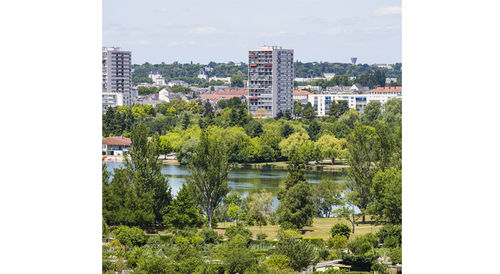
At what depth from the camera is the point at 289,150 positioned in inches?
631

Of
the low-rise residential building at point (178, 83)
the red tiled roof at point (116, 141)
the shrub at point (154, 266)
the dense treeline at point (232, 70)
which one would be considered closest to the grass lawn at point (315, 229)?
the shrub at point (154, 266)

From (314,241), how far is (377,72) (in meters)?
20.9

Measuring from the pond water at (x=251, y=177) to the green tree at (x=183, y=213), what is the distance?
2667 millimetres

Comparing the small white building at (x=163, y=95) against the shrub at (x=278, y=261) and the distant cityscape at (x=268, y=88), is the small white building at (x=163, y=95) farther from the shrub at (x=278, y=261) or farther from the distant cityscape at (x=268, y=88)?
the shrub at (x=278, y=261)

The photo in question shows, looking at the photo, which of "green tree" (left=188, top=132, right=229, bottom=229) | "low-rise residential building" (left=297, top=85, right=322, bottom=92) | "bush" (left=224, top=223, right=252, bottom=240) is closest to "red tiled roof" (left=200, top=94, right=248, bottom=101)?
"low-rise residential building" (left=297, top=85, right=322, bottom=92)

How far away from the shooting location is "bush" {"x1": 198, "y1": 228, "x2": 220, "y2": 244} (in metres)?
7.70

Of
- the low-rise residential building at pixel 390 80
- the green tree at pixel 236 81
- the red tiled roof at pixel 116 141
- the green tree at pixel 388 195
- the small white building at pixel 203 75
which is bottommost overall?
the green tree at pixel 388 195

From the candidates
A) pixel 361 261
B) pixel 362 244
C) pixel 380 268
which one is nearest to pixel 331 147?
pixel 362 244

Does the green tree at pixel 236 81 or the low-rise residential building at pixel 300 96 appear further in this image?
the green tree at pixel 236 81

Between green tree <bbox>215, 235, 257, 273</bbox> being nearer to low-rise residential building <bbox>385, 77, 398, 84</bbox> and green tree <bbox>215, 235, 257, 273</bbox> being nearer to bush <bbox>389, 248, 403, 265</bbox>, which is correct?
bush <bbox>389, 248, 403, 265</bbox>

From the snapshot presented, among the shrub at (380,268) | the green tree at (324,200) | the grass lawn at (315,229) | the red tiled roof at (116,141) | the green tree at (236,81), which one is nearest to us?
the shrub at (380,268)

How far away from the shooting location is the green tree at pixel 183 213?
323 inches

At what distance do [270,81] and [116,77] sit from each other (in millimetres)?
5489
